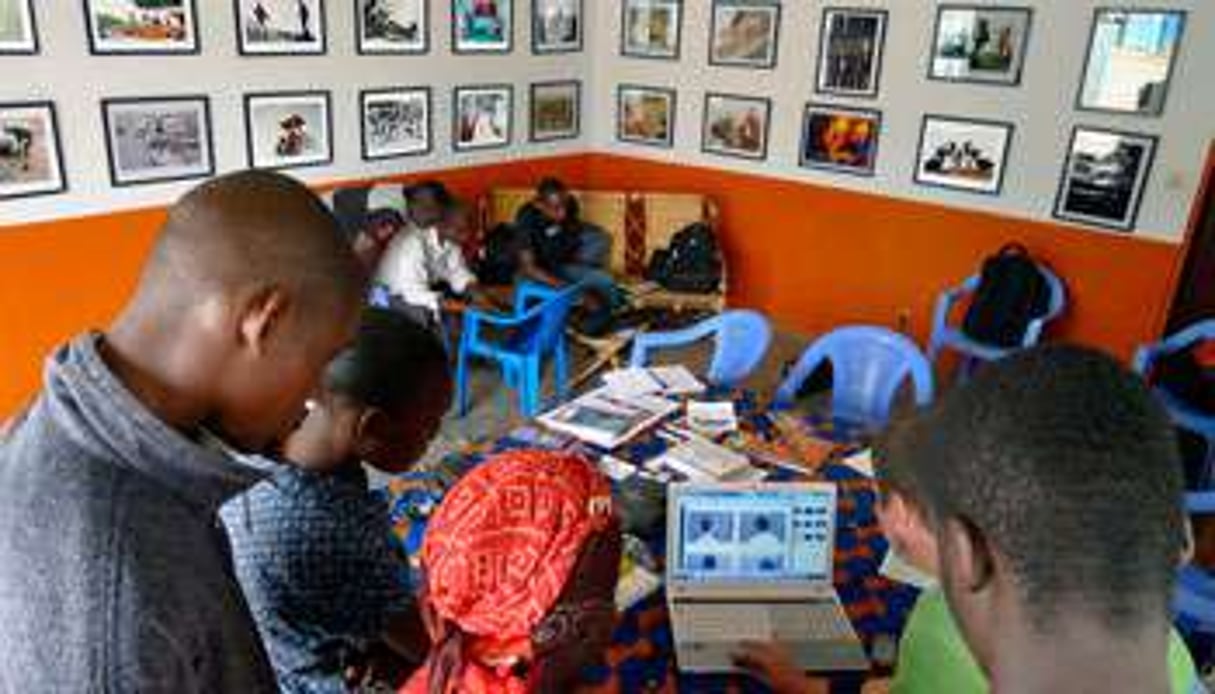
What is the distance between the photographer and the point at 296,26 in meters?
4.38

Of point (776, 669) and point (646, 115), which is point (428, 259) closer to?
point (646, 115)

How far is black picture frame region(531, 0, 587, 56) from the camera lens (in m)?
5.54

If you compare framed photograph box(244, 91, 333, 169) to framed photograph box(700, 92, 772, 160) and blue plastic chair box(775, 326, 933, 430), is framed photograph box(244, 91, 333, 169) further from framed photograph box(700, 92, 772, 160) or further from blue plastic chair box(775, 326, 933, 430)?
blue plastic chair box(775, 326, 933, 430)

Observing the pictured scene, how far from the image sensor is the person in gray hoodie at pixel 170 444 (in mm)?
843

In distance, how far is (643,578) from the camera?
6.15 feet

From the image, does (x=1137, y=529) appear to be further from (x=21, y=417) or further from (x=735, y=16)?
(x=735, y=16)

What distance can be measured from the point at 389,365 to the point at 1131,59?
14.0 ft

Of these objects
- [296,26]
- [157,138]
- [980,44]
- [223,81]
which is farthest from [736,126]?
[157,138]

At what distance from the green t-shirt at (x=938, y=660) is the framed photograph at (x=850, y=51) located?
417 centimetres

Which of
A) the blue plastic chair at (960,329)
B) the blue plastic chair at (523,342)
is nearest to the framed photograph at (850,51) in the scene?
the blue plastic chair at (960,329)

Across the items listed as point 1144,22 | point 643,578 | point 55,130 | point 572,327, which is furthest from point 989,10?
point 55,130

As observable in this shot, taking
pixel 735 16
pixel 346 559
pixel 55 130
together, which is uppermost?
pixel 735 16

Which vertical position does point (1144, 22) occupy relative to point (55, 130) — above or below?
above

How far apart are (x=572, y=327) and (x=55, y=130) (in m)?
2.52
